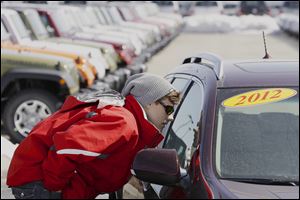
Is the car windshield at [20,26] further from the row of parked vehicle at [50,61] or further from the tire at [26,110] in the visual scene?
the tire at [26,110]

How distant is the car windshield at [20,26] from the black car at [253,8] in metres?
43.9

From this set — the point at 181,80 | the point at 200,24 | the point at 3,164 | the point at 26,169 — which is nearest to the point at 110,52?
the point at 3,164

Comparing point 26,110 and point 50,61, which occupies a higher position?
point 50,61

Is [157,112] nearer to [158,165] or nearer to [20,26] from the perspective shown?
[158,165]

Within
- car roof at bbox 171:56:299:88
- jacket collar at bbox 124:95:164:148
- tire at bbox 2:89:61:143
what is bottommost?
tire at bbox 2:89:61:143

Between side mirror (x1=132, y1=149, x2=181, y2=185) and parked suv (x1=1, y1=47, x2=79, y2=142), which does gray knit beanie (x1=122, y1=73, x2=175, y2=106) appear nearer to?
side mirror (x1=132, y1=149, x2=181, y2=185)

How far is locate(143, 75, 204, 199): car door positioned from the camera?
134 inches

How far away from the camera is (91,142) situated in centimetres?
317

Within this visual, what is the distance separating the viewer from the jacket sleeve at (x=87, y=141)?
3.16 m

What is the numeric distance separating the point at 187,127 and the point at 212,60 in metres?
0.47

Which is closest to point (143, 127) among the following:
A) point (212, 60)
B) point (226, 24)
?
point (212, 60)

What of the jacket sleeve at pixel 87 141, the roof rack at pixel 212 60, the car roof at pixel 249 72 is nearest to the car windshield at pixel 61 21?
the roof rack at pixel 212 60

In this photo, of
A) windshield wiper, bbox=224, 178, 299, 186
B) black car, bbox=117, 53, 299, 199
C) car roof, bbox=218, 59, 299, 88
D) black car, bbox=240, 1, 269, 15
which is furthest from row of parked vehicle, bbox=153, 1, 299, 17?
windshield wiper, bbox=224, 178, 299, 186

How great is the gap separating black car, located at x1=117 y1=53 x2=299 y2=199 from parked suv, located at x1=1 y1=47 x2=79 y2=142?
19.5ft
